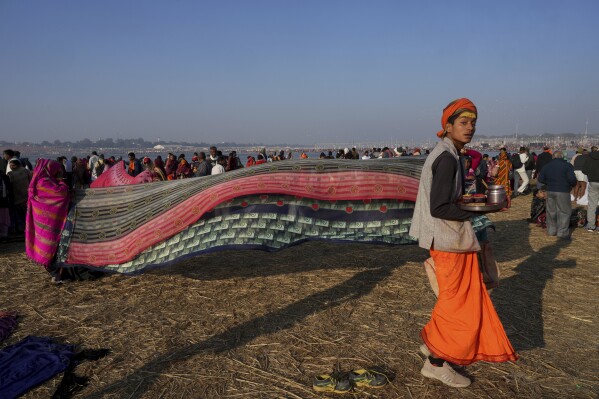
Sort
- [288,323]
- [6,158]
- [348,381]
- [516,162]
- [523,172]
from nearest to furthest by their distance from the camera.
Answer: [348,381]
[288,323]
[6,158]
[516,162]
[523,172]

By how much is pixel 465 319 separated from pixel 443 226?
0.77m

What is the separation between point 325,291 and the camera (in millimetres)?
6188

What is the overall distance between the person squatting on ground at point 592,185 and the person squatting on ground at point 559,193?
1.12 meters

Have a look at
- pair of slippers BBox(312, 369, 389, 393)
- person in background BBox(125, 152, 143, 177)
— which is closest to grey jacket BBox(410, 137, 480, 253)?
pair of slippers BBox(312, 369, 389, 393)

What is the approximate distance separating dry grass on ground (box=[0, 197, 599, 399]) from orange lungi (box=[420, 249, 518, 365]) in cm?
45

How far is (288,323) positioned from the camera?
5.06 m

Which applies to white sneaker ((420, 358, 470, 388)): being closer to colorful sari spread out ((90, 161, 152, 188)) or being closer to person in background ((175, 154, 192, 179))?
colorful sari spread out ((90, 161, 152, 188))

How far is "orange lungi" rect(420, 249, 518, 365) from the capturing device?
3334mm

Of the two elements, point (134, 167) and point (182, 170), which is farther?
point (182, 170)

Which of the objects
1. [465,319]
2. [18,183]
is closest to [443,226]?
[465,319]

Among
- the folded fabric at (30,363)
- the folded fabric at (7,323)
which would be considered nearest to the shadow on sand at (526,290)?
the folded fabric at (30,363)

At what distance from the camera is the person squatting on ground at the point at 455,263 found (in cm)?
331

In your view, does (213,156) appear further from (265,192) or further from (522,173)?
(522,173)

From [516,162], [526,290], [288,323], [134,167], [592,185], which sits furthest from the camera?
[516,162]
